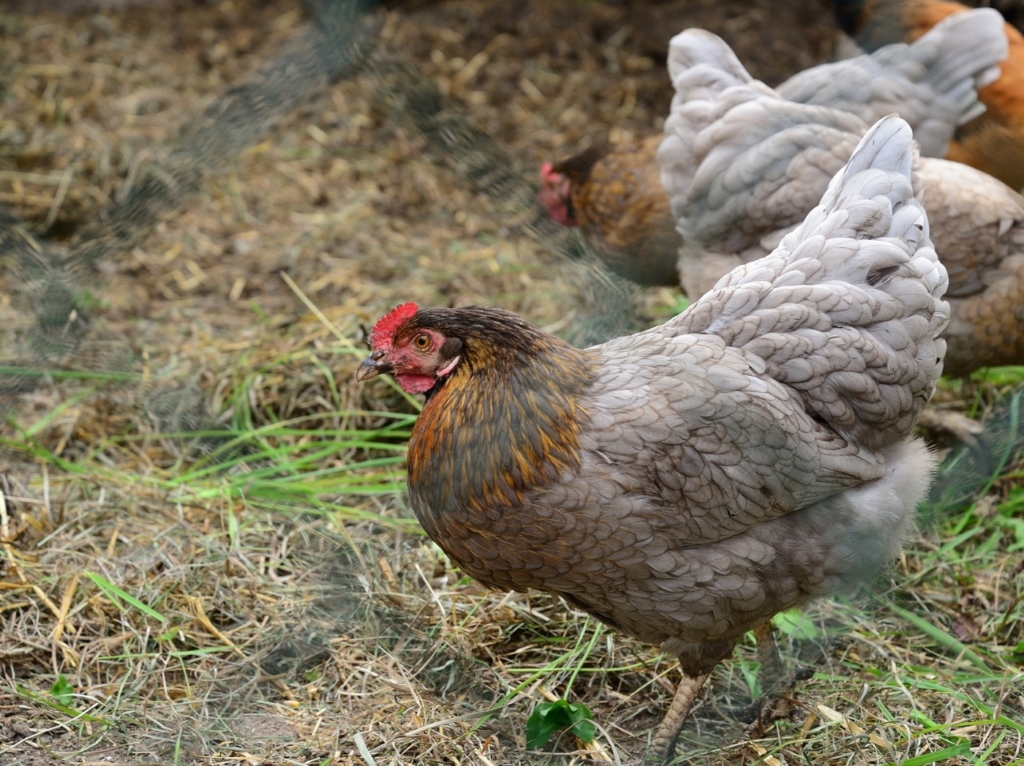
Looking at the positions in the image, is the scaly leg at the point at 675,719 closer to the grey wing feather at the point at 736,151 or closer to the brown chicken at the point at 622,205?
the grey wing feather at the point at 736,151

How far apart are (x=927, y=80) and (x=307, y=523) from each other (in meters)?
2.55

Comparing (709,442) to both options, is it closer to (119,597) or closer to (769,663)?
(769,663)

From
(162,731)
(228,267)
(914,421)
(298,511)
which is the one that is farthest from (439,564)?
(228,267)

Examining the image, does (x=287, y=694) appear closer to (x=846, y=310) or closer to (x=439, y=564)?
(x=439, y=564)

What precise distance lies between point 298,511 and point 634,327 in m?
1.53

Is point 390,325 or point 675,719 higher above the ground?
point 390,325

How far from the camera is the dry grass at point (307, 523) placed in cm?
238

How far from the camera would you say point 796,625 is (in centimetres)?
278

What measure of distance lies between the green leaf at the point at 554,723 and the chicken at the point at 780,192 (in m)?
1.57

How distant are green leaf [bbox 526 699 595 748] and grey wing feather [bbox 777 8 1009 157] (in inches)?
89.3

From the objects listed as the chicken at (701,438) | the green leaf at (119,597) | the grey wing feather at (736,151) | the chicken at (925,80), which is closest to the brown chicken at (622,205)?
the chicken at (925,80)

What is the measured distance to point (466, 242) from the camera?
446 centimetres

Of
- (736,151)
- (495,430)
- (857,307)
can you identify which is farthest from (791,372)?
(736,151)

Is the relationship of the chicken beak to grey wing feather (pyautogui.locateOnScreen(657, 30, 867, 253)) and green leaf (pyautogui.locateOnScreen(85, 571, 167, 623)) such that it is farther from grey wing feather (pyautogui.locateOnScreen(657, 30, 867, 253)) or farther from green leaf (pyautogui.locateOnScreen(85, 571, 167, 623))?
grey wing feather (pyautogui.locateOnScreen(657, 30, 867, 253))
